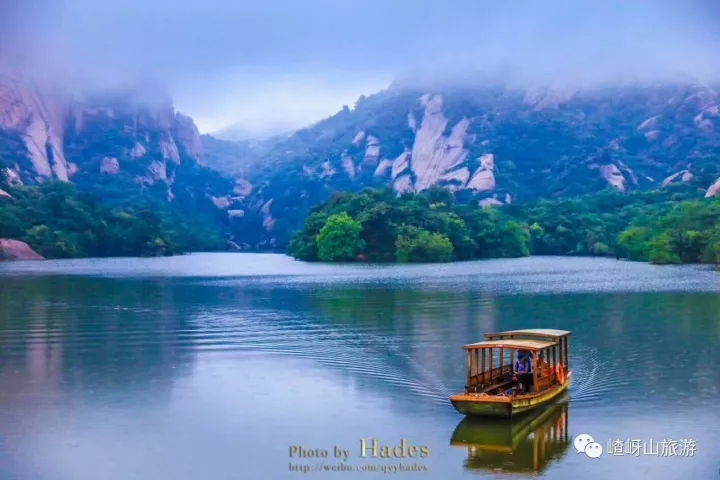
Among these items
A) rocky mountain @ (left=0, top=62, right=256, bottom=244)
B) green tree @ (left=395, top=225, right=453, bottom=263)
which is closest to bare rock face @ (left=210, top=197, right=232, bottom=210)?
rocky mountain @ (left=0, top=62, right=256, bottom=244)

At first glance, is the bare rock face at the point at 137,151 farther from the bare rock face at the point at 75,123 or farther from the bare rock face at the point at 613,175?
the bare rock face at the point at 613,175

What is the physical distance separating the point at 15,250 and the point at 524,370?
78207mm

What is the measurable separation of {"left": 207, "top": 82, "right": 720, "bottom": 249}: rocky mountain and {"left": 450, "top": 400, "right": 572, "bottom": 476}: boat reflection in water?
407 feet

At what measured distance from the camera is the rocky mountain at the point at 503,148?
14550 centimetres

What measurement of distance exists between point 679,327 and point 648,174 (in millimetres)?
124421

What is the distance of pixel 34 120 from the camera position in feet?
474

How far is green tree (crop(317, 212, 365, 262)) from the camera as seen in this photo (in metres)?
84.1

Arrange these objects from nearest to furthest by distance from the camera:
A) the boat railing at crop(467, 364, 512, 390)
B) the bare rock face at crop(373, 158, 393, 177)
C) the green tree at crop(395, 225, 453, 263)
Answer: the boat railing at crop(467, 364, 512, 390), the green tree at crop(395, 225, 453, 263), the bare rock face at crop(373, 158, 393, 177)

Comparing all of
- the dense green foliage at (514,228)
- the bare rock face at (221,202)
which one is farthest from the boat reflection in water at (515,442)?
the bare rock face at (221,202)

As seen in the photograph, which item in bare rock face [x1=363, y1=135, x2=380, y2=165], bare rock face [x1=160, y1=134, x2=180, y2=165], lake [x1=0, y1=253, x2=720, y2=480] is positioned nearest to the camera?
lake [x1=0, y1=253, x2=720, y2=480]

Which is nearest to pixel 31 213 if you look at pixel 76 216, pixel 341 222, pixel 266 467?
pixel 76 216

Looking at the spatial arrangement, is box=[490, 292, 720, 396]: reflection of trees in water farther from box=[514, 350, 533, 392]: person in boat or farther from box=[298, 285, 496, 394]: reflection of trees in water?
box=[514, 350, 533, 392]: person in boat

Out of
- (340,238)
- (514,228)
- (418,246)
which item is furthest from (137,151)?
(418,246)

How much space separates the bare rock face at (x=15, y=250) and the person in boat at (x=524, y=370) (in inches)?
3022
